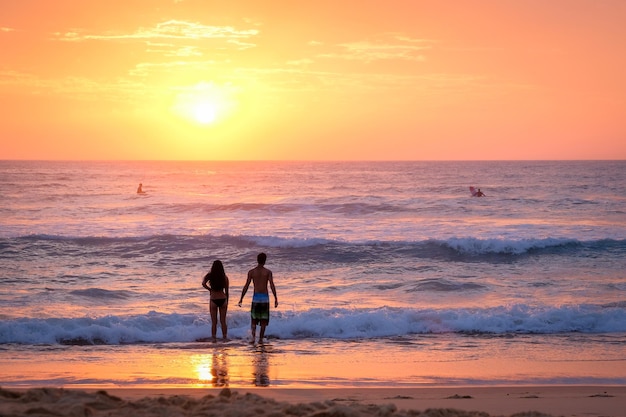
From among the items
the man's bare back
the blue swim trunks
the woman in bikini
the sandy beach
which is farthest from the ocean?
the man's bare back

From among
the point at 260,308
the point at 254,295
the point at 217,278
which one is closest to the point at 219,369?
the point at 260,308

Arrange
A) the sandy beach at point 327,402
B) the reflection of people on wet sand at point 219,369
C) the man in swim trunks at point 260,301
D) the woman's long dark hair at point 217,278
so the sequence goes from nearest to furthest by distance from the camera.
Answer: the sandy beach at point 327,402 → the reflection of people on wet sand at point 219,369 → the man in swim trunks at point 260,301 → the woman's long dark hair at point 217,278

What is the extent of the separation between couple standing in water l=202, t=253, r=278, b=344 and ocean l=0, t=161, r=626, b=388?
0.39m

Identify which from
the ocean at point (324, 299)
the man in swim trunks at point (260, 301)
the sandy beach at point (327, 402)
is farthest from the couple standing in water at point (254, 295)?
the sandy beach at point (327, 402)

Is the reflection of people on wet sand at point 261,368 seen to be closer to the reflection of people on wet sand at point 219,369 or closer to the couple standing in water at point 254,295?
the reflection of people on wet sand at point 219,369

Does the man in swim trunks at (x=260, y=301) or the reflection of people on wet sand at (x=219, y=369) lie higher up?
the man in swim trunks at (x=260, y=301)

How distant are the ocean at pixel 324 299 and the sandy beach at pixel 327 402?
24.6 inches

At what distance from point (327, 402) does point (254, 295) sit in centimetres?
549

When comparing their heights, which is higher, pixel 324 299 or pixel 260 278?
pixel 260 278

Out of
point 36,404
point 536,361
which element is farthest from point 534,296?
point 36,404

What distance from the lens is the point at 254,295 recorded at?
1223 centimetres

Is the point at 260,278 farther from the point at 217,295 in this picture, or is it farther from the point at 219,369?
the point at 219,369

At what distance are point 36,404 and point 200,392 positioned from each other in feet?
6.83

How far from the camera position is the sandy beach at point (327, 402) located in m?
6.27
